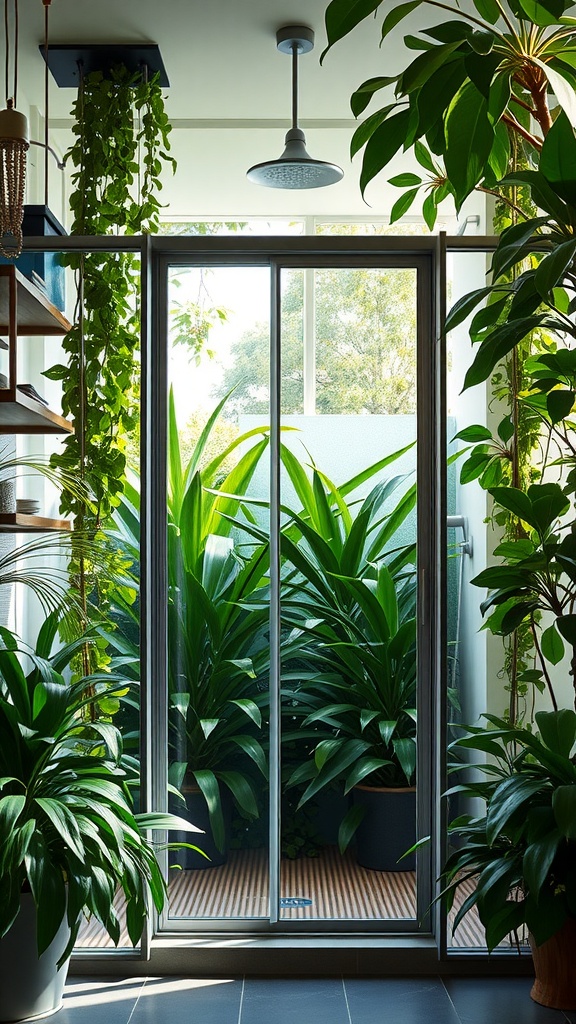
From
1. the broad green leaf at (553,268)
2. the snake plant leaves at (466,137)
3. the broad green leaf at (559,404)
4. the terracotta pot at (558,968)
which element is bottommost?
the terracotta pot at (558,968)

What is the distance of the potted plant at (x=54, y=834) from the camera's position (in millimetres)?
2570

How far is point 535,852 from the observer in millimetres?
2578

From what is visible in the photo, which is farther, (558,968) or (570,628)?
(558,968)

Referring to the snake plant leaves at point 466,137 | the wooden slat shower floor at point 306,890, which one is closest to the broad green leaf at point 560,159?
the snake plant leaves at point 466,137

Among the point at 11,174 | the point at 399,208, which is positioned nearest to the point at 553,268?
the point at 399,208

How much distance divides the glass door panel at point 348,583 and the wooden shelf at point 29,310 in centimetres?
73

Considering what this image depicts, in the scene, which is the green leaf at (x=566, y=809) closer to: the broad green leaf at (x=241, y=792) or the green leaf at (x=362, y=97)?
the broad green leaf at (x=241, y=792)

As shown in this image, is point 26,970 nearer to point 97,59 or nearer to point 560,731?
point 560,731

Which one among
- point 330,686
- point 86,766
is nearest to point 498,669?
point 330,686

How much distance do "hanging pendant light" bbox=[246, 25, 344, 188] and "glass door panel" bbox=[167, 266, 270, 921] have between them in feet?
1.57

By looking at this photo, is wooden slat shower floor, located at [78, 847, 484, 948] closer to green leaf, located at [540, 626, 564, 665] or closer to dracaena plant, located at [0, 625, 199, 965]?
dracaena plant, located at [0, 625, 199, 965]

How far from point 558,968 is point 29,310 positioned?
2.38 meters

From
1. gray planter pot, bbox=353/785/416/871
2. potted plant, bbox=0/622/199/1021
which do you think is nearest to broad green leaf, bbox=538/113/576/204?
potted plant, bbox=0/622/199/1021

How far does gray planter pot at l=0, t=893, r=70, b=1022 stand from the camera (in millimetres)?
2707
